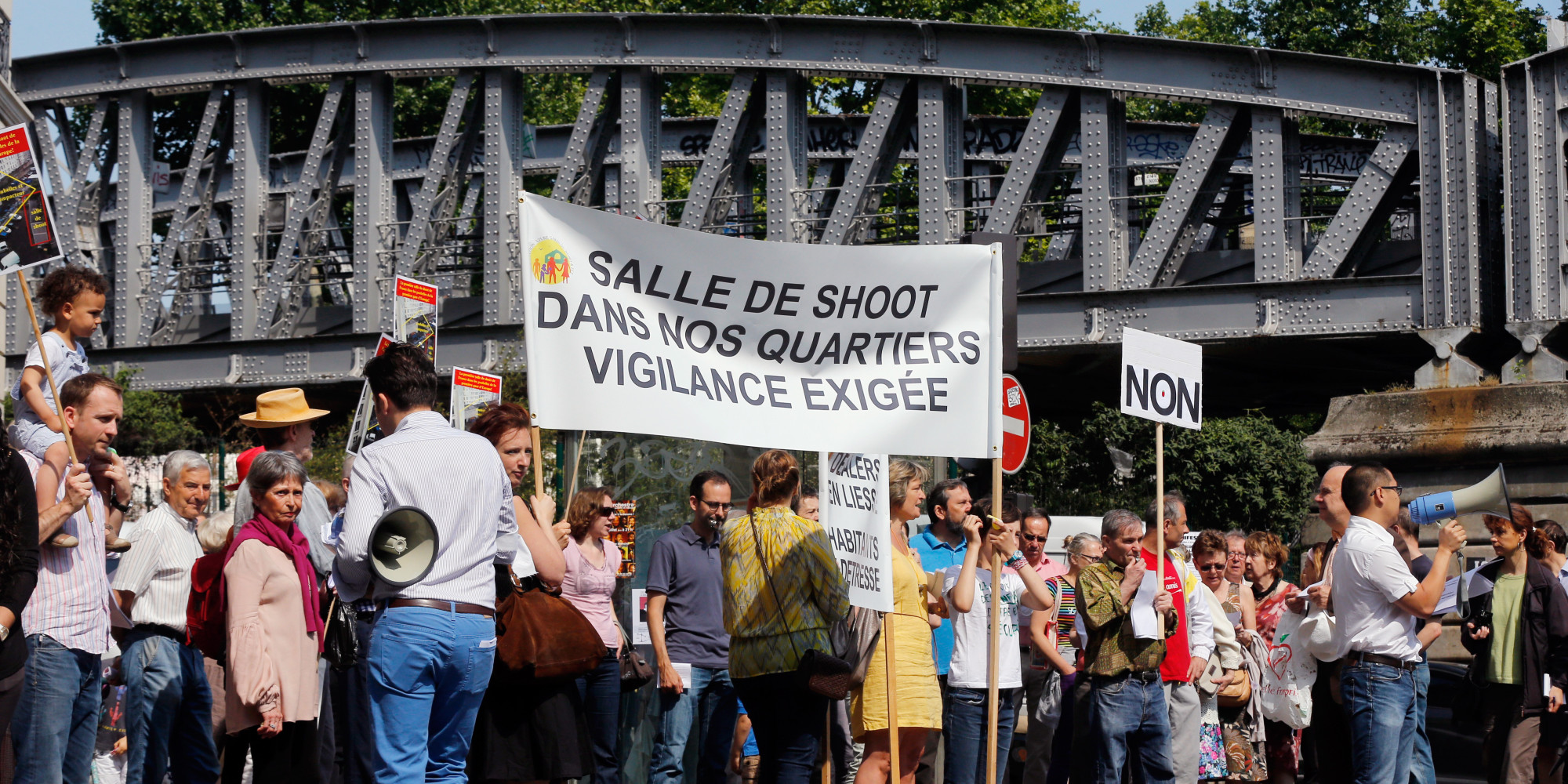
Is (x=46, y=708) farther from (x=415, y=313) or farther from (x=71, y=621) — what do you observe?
(x=415, y=313)

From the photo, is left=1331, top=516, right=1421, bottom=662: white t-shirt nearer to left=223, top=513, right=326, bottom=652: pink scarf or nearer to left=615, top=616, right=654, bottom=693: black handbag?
left=615, top=616, right=654, bottom=693: black handbag

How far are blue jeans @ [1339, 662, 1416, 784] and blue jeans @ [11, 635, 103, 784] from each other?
213 inches

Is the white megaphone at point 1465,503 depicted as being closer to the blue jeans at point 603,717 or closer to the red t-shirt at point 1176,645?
the red t-shirt at point 1176,645

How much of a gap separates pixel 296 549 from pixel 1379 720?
4839mm

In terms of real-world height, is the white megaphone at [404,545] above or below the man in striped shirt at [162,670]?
above

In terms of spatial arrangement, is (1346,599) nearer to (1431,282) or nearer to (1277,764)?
(1277,764)

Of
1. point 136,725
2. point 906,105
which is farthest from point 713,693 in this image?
point 906,105

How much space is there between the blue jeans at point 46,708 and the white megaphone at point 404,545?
1318mm

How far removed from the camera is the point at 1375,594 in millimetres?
7719

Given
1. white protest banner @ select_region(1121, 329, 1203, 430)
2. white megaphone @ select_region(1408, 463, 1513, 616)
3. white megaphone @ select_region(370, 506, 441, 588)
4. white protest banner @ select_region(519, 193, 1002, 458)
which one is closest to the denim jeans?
white protest banner @ select_region(519, 193, 1002, 458)

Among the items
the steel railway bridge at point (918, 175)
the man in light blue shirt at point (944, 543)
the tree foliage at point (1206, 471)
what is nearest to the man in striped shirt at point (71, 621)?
the man in light blue shirt at point (944, 543)

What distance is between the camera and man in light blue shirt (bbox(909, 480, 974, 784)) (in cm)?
898

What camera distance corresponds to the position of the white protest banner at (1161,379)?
8.94 metres

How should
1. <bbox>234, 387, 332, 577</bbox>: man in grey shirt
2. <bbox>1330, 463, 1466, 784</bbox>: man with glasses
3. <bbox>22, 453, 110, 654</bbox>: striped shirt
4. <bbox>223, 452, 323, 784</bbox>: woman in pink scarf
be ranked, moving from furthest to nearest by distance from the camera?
1. <bbox>1330, 463, 1466, 784</bbox>: man with glasses
2. <bbox>234, 387, 332, 577</bbox>: man in grey shirt
3. <bbox>223, 452, 323, 784</bbox>: woman in pink scarf
4. <bbox>22, 453, 110, 654</bbox>: striped shirt
